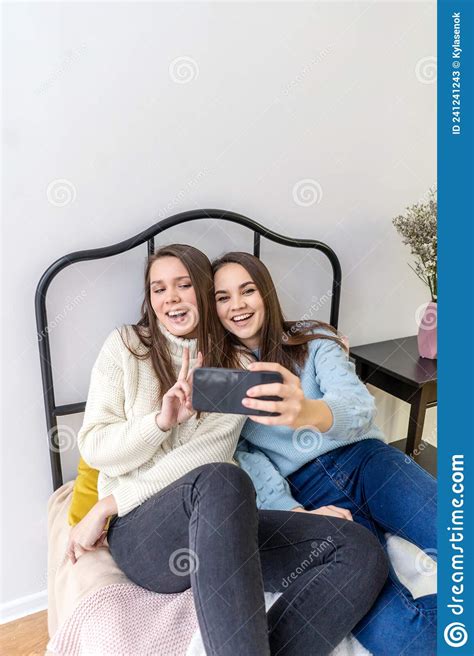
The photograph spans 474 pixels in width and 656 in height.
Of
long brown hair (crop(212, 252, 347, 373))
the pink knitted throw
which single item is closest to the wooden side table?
long brown hair (crop(212, 252, 347, 373))

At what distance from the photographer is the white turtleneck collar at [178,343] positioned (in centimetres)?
127

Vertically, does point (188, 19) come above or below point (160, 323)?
above

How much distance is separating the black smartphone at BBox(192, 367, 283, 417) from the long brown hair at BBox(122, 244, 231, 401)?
26 centimetres

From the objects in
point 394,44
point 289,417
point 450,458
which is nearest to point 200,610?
point 289,417

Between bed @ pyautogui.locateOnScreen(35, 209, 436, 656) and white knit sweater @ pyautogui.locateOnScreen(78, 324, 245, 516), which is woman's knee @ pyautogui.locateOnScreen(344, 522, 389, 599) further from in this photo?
white knit sweater @ pyautogui.locateOnScreen(78, 324, 245, 516)

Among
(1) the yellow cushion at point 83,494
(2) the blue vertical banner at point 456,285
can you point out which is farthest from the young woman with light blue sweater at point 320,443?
(2) the blue vertical banner at point 456,285

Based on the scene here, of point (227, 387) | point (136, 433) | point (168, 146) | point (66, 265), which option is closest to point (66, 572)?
point (136, 433)

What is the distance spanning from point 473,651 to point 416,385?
100 cm

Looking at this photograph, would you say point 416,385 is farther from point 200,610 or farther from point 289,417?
point 200,610

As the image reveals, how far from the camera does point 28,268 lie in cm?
126

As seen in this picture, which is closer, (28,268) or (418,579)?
(418,579)

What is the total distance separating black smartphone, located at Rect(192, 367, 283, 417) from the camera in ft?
3.13

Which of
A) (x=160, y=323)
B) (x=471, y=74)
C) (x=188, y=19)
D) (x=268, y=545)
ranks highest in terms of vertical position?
(x=188, y=19)

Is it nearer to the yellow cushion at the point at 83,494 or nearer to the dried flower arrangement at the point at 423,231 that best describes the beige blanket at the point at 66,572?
the yellow cushion at the point at 83,494
